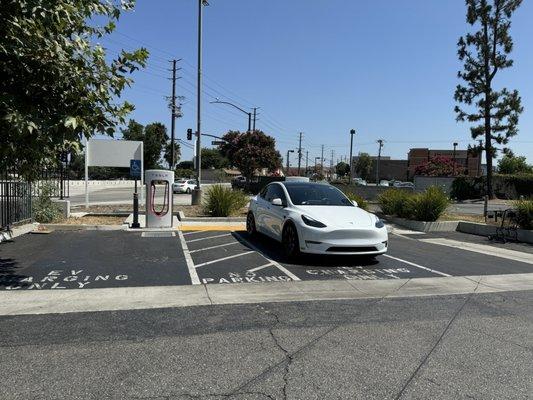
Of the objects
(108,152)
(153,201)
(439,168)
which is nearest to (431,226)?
(153,201)

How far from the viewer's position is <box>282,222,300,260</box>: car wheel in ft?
29.8

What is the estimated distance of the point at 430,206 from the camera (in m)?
16.4

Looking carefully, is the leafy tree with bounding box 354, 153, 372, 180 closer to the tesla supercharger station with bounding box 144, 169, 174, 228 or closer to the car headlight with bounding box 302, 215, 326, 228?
the tesla supercharger station with bounding box 144, 169, 174, 228

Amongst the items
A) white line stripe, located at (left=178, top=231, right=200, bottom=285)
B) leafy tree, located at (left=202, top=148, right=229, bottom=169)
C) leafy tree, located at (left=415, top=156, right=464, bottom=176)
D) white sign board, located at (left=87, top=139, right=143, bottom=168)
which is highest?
leafy tree, located at (left=202, top=148, right=229, bottom=169)

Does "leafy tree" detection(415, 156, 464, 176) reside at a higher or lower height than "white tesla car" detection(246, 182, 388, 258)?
higher

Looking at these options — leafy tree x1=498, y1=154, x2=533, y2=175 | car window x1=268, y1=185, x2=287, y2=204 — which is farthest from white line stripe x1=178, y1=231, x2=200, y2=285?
leafy tree x1=498, y1=154, x2=533, y2=175

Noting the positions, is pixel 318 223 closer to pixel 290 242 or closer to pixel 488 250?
pixel 290 242

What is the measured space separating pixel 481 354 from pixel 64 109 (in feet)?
19.8

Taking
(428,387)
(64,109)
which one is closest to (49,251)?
(64,109)

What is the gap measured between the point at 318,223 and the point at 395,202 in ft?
32.6

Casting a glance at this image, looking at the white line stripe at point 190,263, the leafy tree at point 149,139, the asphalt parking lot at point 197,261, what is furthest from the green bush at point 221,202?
the leafy tree at point 149,139

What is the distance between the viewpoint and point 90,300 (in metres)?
6.31

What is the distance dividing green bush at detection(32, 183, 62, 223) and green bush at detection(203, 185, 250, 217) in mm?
4704

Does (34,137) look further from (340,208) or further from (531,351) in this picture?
(531,351)
